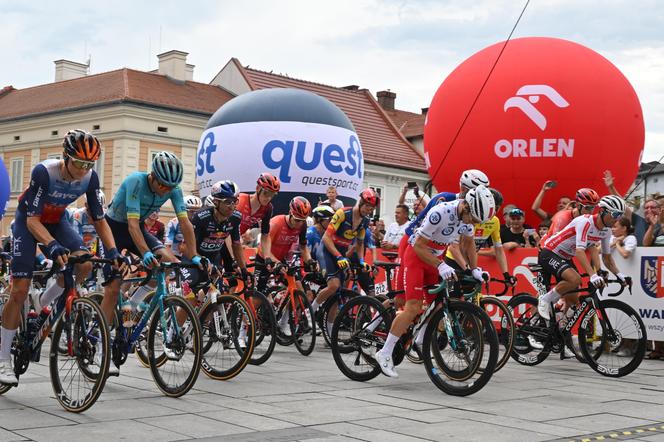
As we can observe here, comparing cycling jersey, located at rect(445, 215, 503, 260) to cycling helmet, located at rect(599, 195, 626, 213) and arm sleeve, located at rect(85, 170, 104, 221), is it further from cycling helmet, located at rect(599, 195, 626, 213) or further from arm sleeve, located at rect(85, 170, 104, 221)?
arm sleeve, located at rect(85, 170, 104, 221)

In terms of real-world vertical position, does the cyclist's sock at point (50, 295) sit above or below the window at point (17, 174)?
below

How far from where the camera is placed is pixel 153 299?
7855mm

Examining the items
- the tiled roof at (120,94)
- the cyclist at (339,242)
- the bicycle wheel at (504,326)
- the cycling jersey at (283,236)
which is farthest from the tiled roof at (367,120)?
the bicycle wheel at (504,326)

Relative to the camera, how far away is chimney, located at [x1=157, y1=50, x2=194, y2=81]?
57062mm

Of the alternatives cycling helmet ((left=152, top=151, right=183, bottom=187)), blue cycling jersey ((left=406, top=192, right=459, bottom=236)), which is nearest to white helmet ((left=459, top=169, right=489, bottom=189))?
blue cycling jersey ((left=406, top=192, right=459, bottom=236))

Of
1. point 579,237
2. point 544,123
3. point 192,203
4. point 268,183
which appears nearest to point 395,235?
point 544,123

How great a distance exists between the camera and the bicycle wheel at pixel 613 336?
9.67 meters

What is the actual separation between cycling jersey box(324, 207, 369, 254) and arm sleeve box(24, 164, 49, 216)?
5111 mm

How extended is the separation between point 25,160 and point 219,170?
36.6m

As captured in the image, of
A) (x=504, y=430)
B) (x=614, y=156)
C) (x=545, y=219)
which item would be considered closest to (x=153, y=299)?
(x=504, y=430)

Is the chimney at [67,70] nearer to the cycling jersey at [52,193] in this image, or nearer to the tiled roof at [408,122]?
the tiled roof at [408,122]

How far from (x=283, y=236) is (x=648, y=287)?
15.6 ft

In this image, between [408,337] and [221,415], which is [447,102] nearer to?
[408,337]

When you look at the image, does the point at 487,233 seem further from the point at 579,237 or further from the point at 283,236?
the point at 283,236
